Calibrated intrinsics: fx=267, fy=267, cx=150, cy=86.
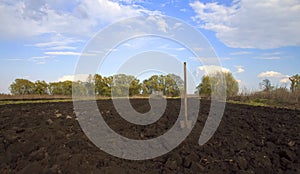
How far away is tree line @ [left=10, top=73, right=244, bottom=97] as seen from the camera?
1278 cm

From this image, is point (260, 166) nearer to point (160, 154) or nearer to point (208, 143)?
point (208, 143)

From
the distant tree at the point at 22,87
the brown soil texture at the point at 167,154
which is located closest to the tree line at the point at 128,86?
the distant tree at the point at 22,87

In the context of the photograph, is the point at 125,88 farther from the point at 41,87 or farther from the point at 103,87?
the point at 41,87

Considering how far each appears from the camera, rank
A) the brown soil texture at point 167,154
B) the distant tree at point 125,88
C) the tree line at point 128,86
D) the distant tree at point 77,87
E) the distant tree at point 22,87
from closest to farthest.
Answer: the brown soil texture at point 167,154, the distant tree at point 77,87, the tree line at point 128,86, the distant tree at point 125,88, the distant tree at point 22,87

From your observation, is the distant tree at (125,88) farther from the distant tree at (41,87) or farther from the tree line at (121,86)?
the distant tree at (41,87)

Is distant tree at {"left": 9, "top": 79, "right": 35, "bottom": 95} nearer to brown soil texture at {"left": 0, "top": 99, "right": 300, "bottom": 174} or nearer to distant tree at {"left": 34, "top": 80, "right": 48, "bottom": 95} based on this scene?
distant tree at {"left": 34, "top": 80, "right": 48, "bottom": 95}

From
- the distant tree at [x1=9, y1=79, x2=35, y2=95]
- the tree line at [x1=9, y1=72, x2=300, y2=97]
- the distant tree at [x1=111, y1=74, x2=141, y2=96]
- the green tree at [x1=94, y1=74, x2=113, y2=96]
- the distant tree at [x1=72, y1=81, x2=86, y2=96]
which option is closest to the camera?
the distant tree at [x1=72, y1=81, x2=86, y2=96]

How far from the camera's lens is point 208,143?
527 centimetres

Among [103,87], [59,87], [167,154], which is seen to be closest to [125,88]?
[167,154]

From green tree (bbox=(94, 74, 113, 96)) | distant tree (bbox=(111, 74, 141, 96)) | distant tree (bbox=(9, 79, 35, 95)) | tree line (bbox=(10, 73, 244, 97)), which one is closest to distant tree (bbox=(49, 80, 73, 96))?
tree line (bbox=(10, 73, 244, 97))

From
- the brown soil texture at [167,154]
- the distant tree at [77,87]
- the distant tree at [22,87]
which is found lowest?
the brown soil texture at [167,154]

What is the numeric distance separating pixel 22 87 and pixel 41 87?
7.65 ft

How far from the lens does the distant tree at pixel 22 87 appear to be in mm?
34781

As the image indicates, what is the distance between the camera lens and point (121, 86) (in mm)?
15461
